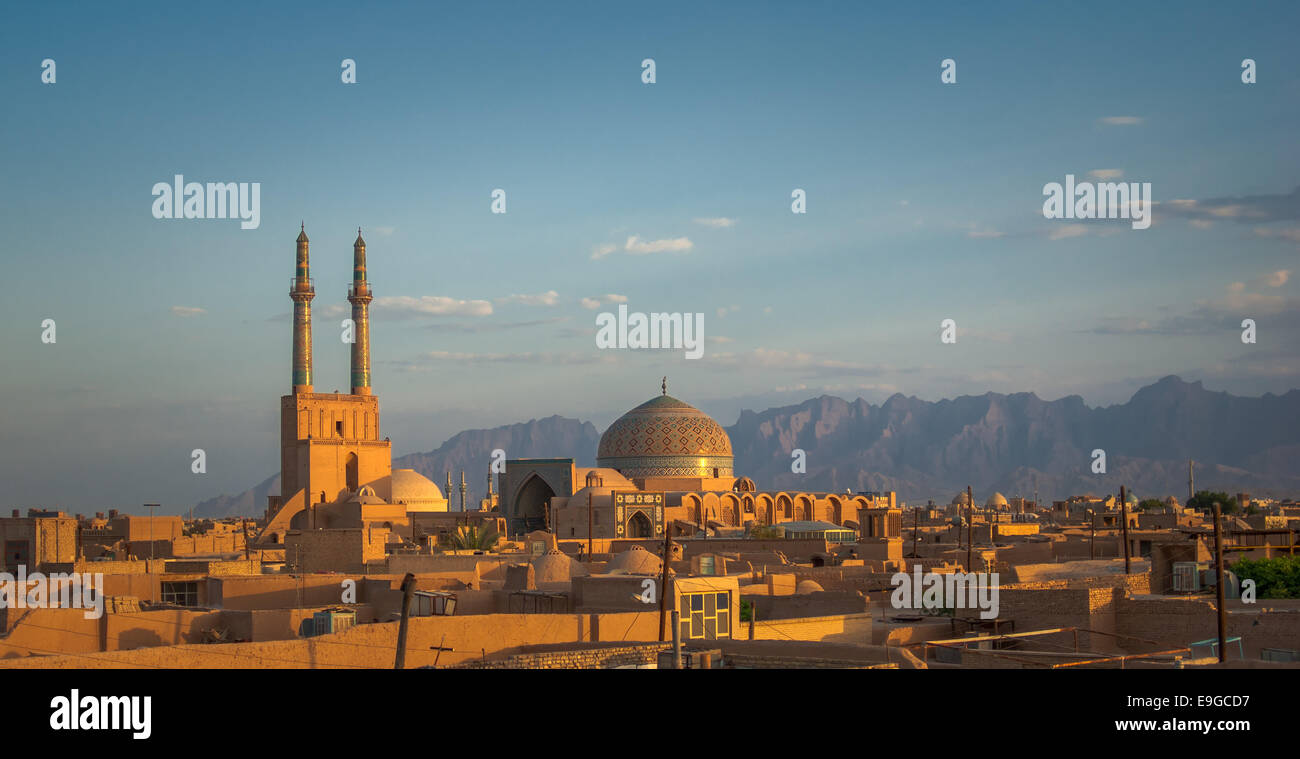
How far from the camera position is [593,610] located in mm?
17688

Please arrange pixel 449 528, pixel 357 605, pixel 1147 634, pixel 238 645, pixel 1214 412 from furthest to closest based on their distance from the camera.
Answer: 1. pixel 1214 412
2. pixel 449 528
3. pixel 357 605
4. pixel 1147 634
5. pixel 238 645

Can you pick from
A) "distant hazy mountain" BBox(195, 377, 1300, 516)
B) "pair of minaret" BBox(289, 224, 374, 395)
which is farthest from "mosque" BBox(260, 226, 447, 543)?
"distant hazy mountain" BBox(195, 377, 1300, 516)

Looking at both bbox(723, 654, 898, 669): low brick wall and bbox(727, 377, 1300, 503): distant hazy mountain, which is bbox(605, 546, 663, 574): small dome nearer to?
bbox(723, 654, 898, 669): low brick wall

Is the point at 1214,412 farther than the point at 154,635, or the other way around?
the point at 1214,412

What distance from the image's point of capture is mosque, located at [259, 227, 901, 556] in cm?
5359

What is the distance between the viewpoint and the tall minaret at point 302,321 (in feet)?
184

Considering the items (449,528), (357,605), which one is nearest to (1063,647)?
(357,605)

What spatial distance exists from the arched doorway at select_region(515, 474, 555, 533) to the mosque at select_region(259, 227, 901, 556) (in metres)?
0.04
